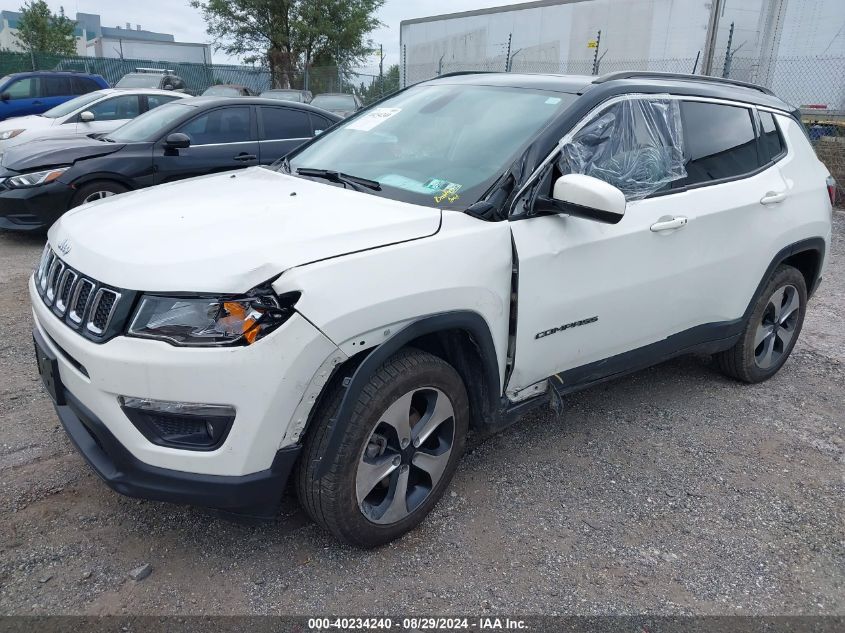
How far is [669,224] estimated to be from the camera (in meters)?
3.29

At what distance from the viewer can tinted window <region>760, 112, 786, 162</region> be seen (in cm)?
401

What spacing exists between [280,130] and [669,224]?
5.52 m

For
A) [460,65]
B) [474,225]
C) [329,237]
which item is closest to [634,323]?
[474,225]

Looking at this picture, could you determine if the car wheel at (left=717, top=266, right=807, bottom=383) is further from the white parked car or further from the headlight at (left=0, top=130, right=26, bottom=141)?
the headlight at (left=0, top=130, right=26, bottom=141)

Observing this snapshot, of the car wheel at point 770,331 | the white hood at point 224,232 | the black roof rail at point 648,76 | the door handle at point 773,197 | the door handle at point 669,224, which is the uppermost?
the black roof rail at point 648,76

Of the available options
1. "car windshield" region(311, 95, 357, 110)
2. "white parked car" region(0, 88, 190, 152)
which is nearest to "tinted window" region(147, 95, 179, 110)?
"white parked car" region(0, 88, 190, 152)

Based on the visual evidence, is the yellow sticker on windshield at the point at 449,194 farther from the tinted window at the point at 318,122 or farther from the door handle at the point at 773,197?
the tinted window at the point at 318,122

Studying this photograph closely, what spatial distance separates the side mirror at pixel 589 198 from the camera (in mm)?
2656

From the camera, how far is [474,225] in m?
2.67

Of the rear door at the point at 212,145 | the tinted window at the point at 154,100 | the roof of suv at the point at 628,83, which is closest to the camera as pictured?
the roof of suv at the point at 628,83

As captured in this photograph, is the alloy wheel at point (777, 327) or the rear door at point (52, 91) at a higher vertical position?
the rear door at point (52, 91)

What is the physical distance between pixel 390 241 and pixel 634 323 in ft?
4.81

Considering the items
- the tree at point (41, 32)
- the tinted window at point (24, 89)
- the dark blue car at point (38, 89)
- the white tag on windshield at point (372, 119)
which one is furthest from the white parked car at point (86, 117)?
the tree at point (41, 32)

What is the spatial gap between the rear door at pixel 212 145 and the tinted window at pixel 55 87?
8.97 metres
